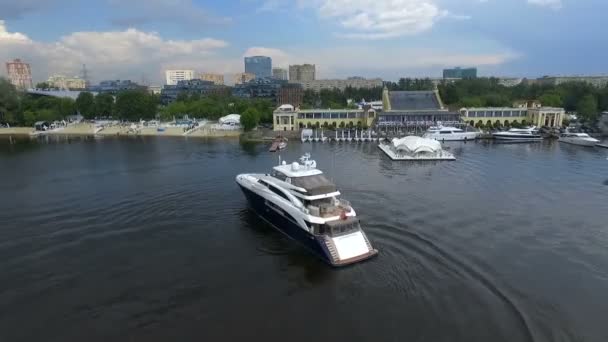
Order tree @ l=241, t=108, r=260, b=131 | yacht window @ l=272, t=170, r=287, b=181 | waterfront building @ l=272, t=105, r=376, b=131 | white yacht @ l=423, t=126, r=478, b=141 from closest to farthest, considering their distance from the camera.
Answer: yacht window @ l=272, t=170, r=287, b=181 → white yacht @ l=423, t=126, r=478, b=141 → tree @ l=241, t=108, r=260, b=131 → waterfront building @ l=272, t=105, r=376, b=131

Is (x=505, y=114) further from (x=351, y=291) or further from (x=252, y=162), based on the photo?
(x=351, y=291)

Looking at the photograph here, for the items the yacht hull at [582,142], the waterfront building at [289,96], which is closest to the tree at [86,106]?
the waterfront building at [289,96]

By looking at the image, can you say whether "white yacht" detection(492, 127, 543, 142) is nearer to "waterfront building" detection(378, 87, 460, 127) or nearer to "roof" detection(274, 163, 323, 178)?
"waterfront building" detection(378, 87, 460, 127)

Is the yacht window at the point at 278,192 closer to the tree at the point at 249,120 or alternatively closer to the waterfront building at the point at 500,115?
the tree at the point at 249,120

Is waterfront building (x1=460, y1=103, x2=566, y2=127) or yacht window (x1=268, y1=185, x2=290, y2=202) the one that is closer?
yacht window (x1=268, y1=185, x2=290, y2=202)

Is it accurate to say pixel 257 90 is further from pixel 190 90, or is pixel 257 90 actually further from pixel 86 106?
pixel 86 106

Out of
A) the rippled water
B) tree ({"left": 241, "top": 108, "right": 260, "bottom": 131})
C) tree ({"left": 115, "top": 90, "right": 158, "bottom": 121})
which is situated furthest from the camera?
tree ({"left": 115, "top": 90, "right": 158, "bottom": 121})

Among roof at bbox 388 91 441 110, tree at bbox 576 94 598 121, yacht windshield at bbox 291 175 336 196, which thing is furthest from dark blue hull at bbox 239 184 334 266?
tree at bbox 576 94 598 121
